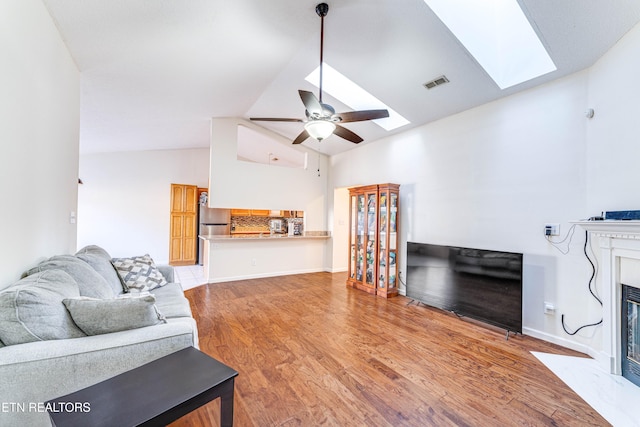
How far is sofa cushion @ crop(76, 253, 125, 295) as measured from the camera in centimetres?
240

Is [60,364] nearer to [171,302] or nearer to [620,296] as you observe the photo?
[171,302]

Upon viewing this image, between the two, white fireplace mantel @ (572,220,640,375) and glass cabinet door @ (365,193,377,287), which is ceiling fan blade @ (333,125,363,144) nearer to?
glass cabinet door @ (365,193,377,287)

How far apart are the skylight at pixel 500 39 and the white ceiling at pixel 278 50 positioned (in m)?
0.10

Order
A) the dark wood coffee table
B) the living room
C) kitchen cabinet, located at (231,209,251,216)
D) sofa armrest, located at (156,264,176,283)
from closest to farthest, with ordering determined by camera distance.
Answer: the dark wood coffee table → the living room → sofa armrest, located at (156,264,176,283) → kitchen cabinet, located at (231,209,251,216)

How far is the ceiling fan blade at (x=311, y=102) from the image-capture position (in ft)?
7.45

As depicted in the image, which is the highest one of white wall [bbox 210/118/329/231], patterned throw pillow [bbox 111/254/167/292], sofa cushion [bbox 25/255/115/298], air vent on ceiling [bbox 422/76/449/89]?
air vent on ceiling [bbox 422/76/449/89]

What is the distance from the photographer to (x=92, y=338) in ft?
4.41

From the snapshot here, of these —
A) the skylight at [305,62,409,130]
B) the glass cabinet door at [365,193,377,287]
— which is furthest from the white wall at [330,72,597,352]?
the skylight at [305,62,409,130]

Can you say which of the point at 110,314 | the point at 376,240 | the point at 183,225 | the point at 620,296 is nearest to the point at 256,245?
the point at 376,240

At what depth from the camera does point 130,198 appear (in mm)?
6777

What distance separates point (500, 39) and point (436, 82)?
725mm

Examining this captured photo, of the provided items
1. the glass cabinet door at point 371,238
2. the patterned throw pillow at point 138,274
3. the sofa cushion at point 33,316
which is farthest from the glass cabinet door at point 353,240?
the sofa cushion at point 33,316

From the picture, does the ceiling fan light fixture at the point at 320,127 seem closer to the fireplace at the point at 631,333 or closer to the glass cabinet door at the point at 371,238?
the glass cabinet door at the point at 371,238

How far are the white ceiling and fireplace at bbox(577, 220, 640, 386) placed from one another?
1.64 meters
